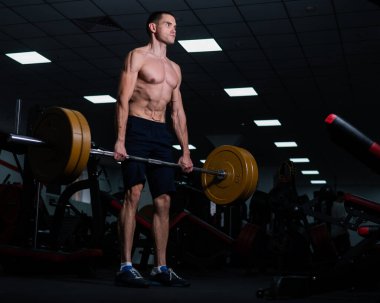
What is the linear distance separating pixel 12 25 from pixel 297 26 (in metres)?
3.12

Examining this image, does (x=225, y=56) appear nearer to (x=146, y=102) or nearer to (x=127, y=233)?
(x=146, y=102)

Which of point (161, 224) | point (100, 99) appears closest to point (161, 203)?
point (161, 224)

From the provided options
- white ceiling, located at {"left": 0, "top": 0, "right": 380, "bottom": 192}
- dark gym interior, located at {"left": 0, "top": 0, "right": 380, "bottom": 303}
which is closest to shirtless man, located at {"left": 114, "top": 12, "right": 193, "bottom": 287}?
dark gym interior, located at {"left": 0, "top": 0, "right": 380, "bottom": 303}

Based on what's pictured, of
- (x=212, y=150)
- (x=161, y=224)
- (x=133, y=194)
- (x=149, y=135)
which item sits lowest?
(x=161, y=224)

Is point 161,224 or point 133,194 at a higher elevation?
point 133,194

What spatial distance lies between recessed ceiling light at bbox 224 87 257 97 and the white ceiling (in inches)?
6.3

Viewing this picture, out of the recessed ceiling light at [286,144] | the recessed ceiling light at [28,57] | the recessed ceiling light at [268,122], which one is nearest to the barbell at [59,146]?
the recessed ceiling light at [28,57]

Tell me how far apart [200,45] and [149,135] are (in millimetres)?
4267

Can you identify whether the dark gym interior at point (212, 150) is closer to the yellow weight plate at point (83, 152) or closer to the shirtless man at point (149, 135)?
the yellow weight plate at point (83, 152)

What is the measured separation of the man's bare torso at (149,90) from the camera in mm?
2322

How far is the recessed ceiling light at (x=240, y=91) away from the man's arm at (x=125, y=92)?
590cm

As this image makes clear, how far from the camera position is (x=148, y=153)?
7.58 ft

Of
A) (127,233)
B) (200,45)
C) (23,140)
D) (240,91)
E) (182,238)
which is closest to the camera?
(23,140)

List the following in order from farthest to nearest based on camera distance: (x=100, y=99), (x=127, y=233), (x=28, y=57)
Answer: (x=100, y=99) < (x=28, y=57) < (x=127, y=233)
